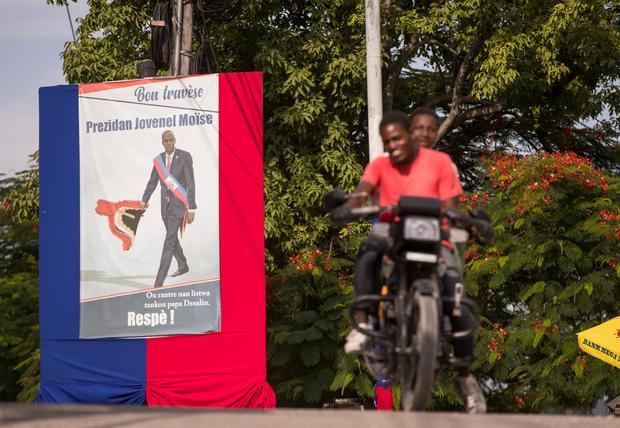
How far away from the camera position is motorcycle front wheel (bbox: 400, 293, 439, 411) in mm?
6668

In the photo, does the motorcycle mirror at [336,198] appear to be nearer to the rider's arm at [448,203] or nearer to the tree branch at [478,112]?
the rider's arm at [448,203]

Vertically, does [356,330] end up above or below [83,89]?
below

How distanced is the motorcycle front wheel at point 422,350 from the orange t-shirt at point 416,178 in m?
0.71

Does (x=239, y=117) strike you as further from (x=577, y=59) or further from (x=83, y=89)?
(x=577, y=59)

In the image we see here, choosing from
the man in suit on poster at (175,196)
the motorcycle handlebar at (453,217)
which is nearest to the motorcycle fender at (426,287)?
the motorcycle handlebar at (453,217)

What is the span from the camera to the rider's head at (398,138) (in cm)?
716

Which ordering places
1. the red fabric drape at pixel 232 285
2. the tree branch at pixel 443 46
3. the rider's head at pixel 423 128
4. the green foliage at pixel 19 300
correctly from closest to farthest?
the rider's head at pixel 423 128 < the red fabric drape at pixel 232 285 < the green foliage at pixel 19 300 < the tree branch at pixel 443 46

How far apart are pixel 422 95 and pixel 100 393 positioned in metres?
9.70

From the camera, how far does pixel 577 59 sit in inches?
814

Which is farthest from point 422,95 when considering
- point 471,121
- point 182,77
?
point 182,77

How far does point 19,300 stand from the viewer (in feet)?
70.0

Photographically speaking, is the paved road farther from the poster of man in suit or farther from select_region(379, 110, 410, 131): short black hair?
the poster of man in suit

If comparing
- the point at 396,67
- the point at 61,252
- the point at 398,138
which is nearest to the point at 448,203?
the point at 398,138

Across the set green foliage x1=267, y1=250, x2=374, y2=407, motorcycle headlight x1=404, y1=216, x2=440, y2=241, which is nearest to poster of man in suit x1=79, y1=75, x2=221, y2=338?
green foliage x1=267, y1=250, x2=374, y2=407
